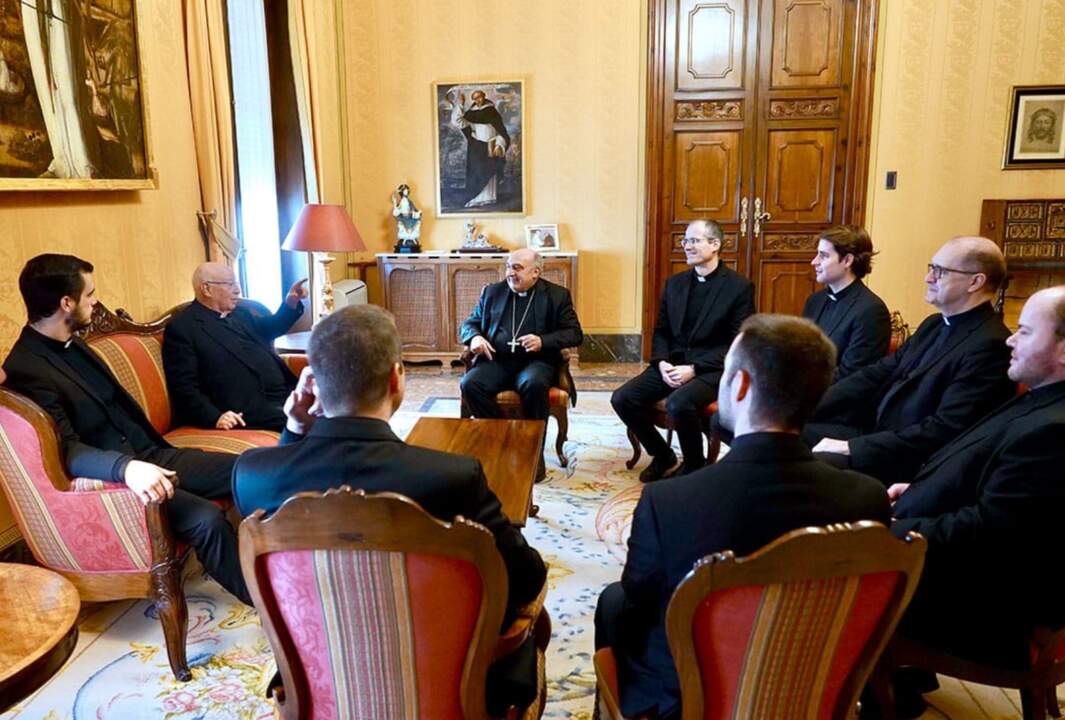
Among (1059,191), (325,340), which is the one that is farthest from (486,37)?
(325,340)

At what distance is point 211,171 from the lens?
392cm

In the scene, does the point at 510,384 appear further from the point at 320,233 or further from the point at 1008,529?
the point at 1008,529

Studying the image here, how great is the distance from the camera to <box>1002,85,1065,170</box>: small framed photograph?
600 centimetres

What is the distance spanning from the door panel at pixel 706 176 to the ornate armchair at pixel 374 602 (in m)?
5.54

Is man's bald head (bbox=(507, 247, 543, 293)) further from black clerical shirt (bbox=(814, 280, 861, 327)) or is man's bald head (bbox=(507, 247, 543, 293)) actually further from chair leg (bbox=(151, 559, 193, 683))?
chair leg (bbox=(151, 559, 193, 683))

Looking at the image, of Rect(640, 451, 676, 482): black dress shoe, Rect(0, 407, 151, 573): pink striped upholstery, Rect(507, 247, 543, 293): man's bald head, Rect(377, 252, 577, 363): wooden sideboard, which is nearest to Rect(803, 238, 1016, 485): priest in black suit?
Rect(640, 451, 676, 482): black dress shoe

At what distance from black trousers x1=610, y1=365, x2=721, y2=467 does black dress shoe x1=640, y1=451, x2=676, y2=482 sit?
3 cm

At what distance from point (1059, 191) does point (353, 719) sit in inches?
275

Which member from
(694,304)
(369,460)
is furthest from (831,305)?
(369,460)

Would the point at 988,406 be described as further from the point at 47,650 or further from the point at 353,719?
the point at 47,650

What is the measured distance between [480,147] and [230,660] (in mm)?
4924

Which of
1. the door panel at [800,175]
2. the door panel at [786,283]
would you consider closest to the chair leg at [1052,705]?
the door panel at [786,283]

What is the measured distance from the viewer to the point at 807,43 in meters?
6.08

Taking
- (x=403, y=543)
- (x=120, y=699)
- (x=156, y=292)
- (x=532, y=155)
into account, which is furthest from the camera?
(x=532, y=155)
